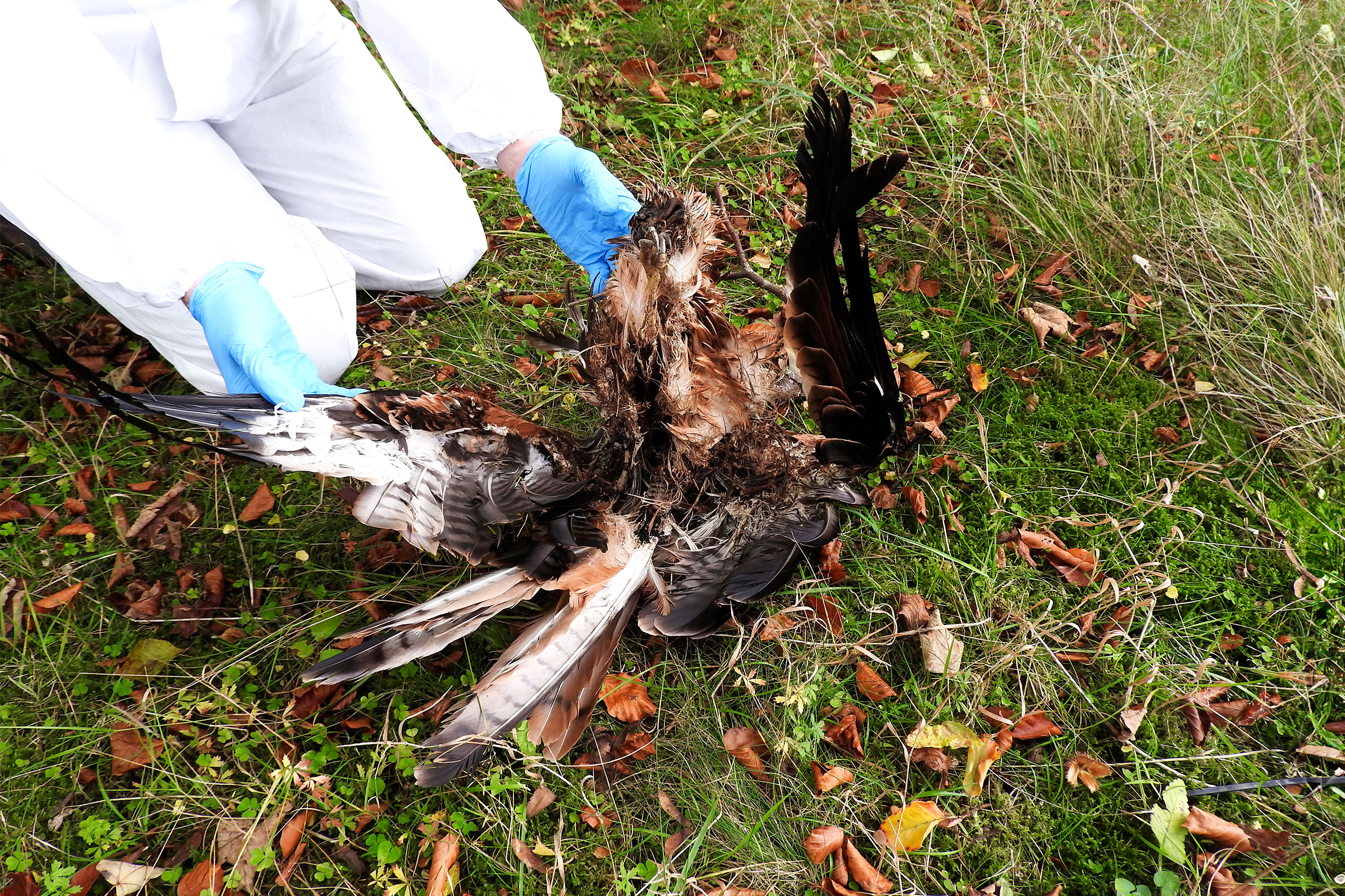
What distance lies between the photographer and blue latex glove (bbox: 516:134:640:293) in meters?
2.58

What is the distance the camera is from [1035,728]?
214 cm

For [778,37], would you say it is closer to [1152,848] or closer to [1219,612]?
[1219,612]

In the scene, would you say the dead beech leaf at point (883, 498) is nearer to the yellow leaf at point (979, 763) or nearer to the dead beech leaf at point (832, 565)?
the dead beech leaf at point (832, 565)

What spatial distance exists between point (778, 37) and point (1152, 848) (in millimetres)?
3931

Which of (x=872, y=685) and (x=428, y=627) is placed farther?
(x=872, y=685)

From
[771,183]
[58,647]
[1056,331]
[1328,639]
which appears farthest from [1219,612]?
[58,647]

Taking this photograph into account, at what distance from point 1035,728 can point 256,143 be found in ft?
11.9

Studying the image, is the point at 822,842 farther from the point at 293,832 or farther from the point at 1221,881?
the point at 293,832

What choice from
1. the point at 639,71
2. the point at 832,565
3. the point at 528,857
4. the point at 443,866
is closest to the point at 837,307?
the point at 832,565

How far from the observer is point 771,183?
3354 mm

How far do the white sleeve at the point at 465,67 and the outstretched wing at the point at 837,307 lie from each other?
129cm

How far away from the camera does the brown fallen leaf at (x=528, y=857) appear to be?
199 centimetres

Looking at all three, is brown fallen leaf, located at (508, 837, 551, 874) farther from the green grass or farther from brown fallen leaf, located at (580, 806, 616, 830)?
brown fallen leaf, located at (580, 806, 616, 830)

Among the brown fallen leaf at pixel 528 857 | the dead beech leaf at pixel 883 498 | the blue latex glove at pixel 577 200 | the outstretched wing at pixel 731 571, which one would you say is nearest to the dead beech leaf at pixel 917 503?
the dead beech leaf at pixel 883 498
